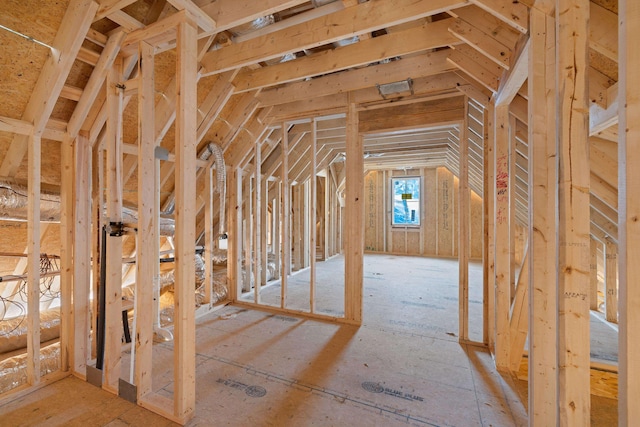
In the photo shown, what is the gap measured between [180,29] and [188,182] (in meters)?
0.91

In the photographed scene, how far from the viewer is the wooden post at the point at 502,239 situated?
2.25m

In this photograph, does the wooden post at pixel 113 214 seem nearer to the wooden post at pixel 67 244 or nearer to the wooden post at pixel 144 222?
the wooden post at pixel 144 222

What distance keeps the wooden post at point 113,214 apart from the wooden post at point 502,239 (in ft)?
9.44

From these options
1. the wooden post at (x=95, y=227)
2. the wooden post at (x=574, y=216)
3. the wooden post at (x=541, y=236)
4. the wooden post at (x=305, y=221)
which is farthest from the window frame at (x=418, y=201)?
the wooden post at (x=95, y=227)

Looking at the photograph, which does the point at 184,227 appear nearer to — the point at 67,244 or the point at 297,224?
the point at 67,244

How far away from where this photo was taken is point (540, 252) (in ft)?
4.56

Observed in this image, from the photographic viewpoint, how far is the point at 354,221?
317 cm

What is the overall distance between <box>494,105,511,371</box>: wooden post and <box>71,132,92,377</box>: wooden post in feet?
11.0

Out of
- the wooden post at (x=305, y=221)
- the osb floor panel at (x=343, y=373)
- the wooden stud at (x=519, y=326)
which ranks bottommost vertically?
the osb floor panel at (x=343, y=373)

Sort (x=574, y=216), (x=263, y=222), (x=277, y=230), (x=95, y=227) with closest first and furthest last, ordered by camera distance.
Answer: (x=574, y=216), (x=95, y=227), (x=263, y=222), (x=277, y=230)

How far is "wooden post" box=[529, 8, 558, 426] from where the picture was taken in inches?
52.6

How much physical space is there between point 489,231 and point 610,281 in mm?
2119

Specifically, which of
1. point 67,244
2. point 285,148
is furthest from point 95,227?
point 285,148

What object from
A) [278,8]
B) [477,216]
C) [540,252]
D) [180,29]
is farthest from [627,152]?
[477,216]
